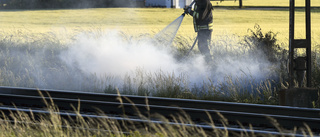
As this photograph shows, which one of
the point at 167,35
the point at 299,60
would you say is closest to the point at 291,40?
the point at 299,60

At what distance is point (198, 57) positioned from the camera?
35.6 ft

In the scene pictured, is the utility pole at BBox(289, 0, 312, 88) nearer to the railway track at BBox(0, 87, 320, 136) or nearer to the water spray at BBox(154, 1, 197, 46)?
the railway track at BBox(0, 87, 320, 136)

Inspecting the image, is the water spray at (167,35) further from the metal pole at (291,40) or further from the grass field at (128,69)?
the metal pole at (291,40)

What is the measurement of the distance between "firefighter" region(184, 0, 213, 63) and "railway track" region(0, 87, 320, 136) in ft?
12.0

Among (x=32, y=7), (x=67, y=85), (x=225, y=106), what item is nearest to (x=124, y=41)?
(x=67, y=85)

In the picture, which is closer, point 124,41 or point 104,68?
point 104,68

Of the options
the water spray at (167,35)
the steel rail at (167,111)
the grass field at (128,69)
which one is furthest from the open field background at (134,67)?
the steel rail at (167,111)

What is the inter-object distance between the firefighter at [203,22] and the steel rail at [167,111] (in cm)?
409

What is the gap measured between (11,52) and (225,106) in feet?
25.8

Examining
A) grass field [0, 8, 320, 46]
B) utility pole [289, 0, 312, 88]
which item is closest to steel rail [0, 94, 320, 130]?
utility pole [289, 0, 312, 88]

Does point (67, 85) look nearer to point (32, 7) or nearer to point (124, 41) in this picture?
point (124, 41)

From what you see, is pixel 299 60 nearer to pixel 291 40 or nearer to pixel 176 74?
pixel 291 40

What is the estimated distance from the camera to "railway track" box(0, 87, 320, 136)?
6.02 metres

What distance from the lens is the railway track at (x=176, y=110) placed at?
6016 millimetres
